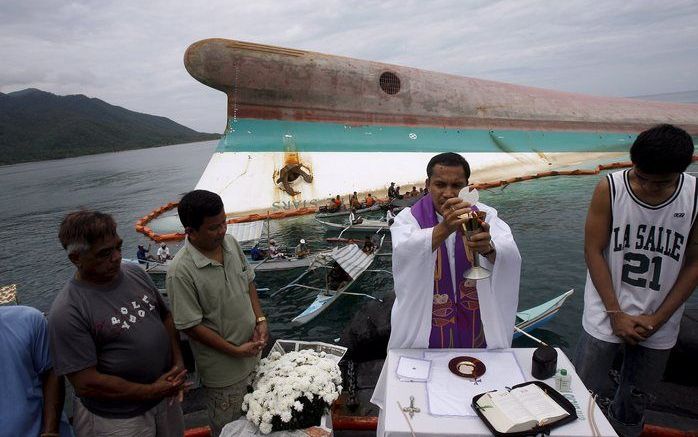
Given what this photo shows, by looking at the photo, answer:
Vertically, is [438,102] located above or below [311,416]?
above

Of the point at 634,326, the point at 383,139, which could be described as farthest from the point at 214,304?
the point at 383,139

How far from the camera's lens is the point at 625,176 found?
2865mm

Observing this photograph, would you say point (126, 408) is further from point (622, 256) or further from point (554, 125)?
point (554, 125)

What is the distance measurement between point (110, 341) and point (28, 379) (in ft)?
1.84

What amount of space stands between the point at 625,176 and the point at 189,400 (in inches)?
260

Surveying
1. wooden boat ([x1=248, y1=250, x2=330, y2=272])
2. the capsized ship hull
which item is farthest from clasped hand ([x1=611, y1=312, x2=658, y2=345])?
the capsized ship hull

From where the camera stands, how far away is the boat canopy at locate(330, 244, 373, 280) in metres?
10.2

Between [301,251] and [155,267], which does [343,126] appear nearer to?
[301,251]

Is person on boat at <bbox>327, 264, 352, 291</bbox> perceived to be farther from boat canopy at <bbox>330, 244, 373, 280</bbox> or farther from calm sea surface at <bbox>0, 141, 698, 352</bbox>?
boat canopy at <bbox>330, 244, 373, 280</bbox>

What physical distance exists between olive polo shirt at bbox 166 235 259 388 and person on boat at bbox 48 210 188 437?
21 centimetres

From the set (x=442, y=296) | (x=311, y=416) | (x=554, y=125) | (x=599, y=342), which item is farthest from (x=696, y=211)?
(x=554, y=125)

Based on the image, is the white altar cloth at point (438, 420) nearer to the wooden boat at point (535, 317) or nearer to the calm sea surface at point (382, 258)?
the calm sea surface at point (382, 258)

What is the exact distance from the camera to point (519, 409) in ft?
6.84

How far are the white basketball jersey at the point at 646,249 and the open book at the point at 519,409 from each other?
126 cm
